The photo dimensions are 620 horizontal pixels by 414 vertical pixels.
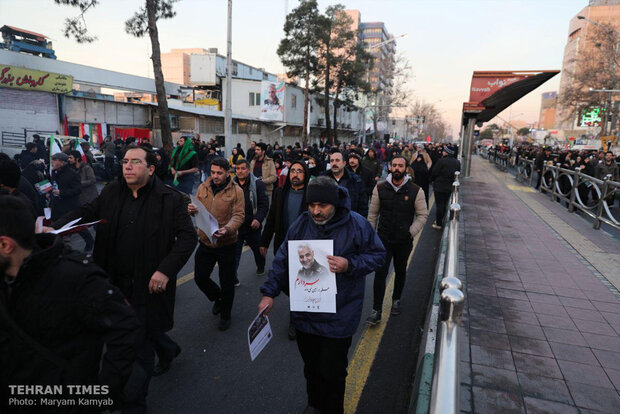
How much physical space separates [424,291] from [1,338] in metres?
4.92

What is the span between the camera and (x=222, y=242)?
4238 millimetres

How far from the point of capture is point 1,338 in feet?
5.35

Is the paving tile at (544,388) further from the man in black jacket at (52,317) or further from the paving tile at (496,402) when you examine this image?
the man in black jacket at (52,317)

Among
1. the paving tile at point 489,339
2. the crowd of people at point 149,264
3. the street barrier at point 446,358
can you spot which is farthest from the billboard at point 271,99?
the street barrier at point 446,358

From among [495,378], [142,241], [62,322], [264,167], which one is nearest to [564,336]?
[495,378]

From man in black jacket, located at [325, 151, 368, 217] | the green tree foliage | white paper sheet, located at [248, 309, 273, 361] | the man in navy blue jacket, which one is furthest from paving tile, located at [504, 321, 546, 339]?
the green tree foliage

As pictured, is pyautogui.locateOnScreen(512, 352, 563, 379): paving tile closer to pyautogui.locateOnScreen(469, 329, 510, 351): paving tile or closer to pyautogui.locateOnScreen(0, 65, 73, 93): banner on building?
pyautogui.locateOnScreen(469, 329, 510, 351): paving tile

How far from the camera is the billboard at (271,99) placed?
3422cm

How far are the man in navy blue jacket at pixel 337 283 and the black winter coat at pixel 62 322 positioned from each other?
3.00 feet

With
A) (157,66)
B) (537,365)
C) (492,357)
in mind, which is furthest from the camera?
(157,66)

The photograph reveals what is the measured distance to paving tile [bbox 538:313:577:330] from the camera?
13.3 ft

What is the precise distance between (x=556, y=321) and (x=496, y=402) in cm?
186

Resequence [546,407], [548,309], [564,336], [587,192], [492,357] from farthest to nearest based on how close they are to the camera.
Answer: [587,192] → [548,309] → [564,336] → [492,357] → [546,407]

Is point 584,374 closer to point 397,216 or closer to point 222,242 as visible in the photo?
point 397,216
